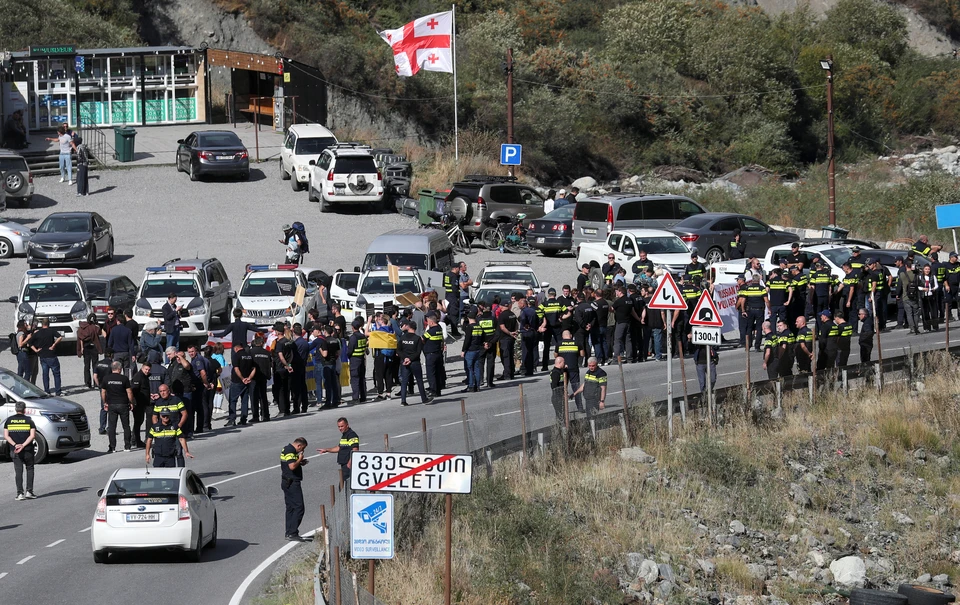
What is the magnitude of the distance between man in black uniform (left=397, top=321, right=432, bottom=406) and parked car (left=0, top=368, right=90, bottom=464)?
5.86 metres

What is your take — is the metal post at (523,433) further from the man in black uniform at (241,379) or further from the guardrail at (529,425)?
the man in black uniform at (241,379)

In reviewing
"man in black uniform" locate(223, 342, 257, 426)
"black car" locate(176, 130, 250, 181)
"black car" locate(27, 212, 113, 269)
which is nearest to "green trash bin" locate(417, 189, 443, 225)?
"black car" locate(176, 130, 250, 181)

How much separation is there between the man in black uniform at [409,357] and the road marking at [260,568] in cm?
752

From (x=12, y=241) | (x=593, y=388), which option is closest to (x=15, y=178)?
(x=12, y=241)

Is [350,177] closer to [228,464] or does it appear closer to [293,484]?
[228,464]

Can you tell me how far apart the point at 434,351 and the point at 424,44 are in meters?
27.6

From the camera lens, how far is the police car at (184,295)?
2867 cm

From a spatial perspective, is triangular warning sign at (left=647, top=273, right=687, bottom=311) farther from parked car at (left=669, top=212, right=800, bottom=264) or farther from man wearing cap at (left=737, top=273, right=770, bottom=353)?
parked car at (left=669, top=212, right=800, bottom=264)

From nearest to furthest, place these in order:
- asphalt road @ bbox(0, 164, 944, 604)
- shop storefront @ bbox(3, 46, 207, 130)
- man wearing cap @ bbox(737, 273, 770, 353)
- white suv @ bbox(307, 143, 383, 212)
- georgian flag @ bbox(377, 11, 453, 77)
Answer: asphalt road @ bbox(0, 164, 944, 604) < man wearing cap @ bbox(737, 273, 770, 353) < white suv @ bbox(307, 143, 383, 212) < georgian flag @ bbox(377, 11, 453, 77) < shop storefront @ bbox(3, 46, 207, 130)

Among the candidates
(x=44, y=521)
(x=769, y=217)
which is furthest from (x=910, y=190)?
(x=44, y=521)

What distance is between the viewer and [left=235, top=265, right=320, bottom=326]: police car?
2891cm

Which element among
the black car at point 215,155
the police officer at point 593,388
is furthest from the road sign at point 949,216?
the black car at point 215,155

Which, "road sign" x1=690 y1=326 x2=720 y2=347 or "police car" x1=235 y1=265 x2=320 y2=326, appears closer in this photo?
"road sign" x1=690 y1=326 x2=720 y2=347

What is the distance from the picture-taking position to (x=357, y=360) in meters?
24.9
